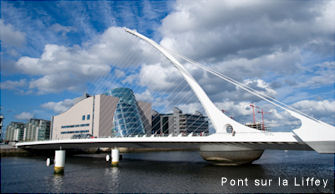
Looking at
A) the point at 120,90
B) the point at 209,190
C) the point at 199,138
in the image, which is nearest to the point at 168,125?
the point at 120,90

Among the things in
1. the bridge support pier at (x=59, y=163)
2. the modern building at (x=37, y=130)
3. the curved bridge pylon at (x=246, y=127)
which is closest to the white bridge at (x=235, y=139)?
the curved bridge pylon at (x=246, y=127)

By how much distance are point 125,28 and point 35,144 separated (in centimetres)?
3464

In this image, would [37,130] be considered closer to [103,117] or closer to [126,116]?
[103,117]

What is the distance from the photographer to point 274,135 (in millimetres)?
24812

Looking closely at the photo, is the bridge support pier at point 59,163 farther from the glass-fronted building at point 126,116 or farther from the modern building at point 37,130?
the modern building at point 37,130

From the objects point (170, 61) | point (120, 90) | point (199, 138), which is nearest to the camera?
point (199, 138)

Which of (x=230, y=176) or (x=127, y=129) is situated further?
(x=127, y=129)

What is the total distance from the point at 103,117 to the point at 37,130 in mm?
123613

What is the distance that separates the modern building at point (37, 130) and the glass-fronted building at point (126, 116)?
350ft

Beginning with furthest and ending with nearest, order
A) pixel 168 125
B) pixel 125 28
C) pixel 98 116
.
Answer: pixel 168 125 < pixel 98 116 < pixel 125 28

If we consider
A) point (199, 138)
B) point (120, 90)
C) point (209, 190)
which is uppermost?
point (120, 90)

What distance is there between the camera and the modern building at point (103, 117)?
86438 mm

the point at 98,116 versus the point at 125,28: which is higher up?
the point at 125,28

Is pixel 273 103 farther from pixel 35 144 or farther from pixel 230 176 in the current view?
pixel 35 144
